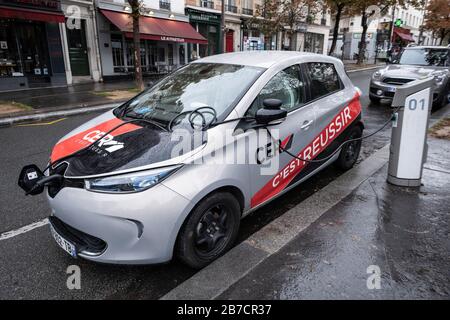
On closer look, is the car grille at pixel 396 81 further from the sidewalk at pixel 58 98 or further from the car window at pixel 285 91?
the sidewalk at pixel 58 98

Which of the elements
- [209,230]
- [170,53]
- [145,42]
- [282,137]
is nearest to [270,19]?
[170,53]

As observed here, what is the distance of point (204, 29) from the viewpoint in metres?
24.4

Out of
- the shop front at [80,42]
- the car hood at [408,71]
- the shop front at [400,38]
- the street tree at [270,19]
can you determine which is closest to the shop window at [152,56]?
the shop front at [80,42]

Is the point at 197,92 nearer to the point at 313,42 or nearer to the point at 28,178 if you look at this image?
the point at 28,178

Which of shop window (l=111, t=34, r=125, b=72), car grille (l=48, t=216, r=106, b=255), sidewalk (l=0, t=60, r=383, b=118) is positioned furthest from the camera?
shop window (l=111, t=34, r=125, b=72)

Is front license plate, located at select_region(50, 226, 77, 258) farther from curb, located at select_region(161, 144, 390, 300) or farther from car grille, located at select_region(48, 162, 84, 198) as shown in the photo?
curb, located at select_region(161, 144, 390, 300)

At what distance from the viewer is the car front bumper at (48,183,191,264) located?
2309 mm

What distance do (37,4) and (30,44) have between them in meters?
1.99

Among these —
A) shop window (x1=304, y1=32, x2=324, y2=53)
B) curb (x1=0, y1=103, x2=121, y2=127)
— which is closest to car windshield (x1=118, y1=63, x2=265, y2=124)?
curb (x1=0, y1=103, x2=121, y2=127)

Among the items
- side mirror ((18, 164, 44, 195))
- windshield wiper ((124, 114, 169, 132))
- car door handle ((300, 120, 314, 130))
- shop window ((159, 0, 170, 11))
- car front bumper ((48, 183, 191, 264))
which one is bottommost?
car front bumper ((48, 183, 191, 264))

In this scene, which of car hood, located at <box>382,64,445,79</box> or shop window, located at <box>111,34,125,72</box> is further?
shop window, located at <box>111,34,125,72</box>

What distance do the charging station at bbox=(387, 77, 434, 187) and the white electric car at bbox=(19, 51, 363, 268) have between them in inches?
33.0

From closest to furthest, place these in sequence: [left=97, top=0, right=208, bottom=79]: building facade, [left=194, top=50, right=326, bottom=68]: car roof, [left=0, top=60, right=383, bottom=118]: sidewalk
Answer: [left=194, top=50, right=326, bottom=68]: car roof
[left=0, top=60, right=383, bottom=118]: sidewalk
[left=97, top=0, right=208, bottom=79]: building facade
